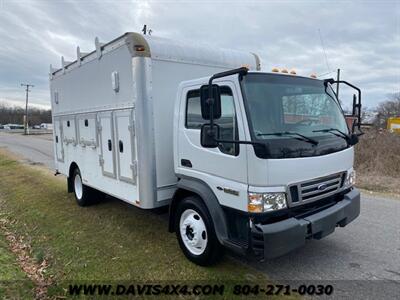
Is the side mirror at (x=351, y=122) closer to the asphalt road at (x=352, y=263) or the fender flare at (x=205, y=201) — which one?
the asphalt road at (x=352, y=263)

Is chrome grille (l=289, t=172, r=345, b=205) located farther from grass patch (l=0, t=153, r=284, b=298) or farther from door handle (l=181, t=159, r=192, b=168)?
door handle (l=181, t=159, r=192, b=168)

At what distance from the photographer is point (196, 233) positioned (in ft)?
13.0

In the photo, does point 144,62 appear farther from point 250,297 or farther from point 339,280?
point 339,280

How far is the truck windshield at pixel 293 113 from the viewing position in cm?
333

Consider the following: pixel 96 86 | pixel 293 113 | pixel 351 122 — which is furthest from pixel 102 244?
pixel 351 122

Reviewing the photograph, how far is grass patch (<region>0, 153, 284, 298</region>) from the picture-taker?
3.87 meters

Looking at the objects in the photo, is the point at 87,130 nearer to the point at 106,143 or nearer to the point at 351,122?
the point at 106,143

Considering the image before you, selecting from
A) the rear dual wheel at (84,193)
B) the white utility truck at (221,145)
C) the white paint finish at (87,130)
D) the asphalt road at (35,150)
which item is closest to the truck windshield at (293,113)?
the white utility truck at (221,145)

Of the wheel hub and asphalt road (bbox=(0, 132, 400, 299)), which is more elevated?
the wheel hub

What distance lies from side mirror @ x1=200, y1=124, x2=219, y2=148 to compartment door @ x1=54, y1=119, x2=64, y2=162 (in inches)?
204

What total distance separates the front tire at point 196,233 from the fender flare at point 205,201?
117mm

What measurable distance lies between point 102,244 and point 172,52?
10.1 feet

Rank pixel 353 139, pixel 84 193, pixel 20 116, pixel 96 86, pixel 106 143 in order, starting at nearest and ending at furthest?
pixel 353 139
pixel 106 143
pixel 96 86
pixel 84 193
pixel 20 116

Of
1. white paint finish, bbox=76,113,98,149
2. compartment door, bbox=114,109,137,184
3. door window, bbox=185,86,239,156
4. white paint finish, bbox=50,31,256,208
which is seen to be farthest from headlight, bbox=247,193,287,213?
white paint finish, bbox=76,113,98,149
